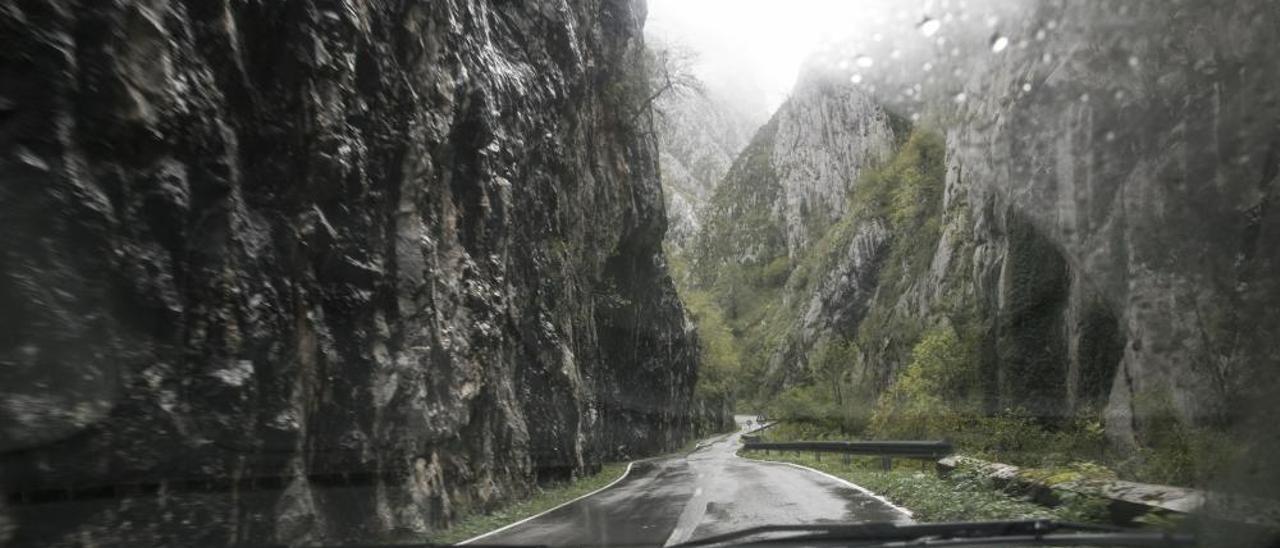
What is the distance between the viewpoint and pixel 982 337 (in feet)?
77.1

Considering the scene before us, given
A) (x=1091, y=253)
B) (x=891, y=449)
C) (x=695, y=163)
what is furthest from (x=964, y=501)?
(x=695, y=163)

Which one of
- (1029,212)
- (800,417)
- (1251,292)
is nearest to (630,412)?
(800,417)

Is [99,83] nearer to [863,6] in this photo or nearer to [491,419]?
[863,6]

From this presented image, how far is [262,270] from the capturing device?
27.8ft

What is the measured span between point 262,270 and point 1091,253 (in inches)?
442

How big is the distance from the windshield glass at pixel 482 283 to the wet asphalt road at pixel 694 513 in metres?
0.13

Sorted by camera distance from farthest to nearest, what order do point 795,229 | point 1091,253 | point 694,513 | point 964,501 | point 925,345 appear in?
point 795,229 → point 925,345 → point 1091,253 → point 694,513 → point 964,501

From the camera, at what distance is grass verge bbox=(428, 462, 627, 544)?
11.3m

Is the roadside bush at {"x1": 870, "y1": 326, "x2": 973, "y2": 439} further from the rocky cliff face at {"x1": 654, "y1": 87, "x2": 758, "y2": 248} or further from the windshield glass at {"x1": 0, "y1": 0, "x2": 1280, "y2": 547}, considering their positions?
the rocky cliff face at {"x1": 654, "y1": 87, "x2": 758, "y2": 248}

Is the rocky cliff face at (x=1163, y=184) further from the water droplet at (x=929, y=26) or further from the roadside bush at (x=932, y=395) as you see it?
the roadside bush at (x=932, y=395)

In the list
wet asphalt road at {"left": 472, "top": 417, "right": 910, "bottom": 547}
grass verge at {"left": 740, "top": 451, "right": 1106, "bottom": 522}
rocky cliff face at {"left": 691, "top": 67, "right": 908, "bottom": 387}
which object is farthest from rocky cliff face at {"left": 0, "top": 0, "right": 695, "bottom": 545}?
rocky cliff face at {"left": 691, "top": 67, "right": 908, "bottom": 387}

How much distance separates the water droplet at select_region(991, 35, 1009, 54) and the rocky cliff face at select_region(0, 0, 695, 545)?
8.38m

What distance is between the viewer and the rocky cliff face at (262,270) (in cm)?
564

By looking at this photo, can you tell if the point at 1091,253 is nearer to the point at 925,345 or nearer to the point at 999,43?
the point at 999,43
